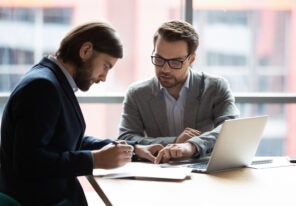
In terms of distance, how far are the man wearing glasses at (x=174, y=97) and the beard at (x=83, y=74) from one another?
678 millimetres

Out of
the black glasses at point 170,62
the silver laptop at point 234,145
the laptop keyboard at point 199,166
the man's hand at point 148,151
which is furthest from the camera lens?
the black glasses at point 170,62

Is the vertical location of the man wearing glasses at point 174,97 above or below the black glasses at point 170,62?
below

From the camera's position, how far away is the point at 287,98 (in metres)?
3.64

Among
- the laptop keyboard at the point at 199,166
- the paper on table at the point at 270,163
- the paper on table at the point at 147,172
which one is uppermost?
the paper on table at the point at 147,172

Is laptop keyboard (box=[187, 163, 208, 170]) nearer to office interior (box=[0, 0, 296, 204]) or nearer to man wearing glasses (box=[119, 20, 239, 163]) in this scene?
man wearing glasses (box=[119, 20, 239, 163])

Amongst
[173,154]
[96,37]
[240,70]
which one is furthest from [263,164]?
[240,70]

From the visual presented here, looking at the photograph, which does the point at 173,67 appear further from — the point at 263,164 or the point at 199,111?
the point at 263,164

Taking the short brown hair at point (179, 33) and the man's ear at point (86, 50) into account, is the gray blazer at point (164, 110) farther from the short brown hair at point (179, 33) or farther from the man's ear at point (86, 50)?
the man's ear at point (86, 50)

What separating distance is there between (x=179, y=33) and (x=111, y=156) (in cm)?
101

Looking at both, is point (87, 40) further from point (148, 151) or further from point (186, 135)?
point (186, 135)

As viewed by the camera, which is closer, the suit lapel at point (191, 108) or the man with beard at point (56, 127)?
the man with beard at point (56, 127)

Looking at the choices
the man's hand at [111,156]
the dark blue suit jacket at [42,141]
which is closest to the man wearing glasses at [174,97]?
the man's hand at [111,156]

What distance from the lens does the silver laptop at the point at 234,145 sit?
225 cm

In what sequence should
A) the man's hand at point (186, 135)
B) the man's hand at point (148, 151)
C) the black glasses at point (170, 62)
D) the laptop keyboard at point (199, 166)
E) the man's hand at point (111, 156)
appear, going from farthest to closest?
the black glasses at point (170, 62), the man's hand at point (186, 135), the man's hand at point (148, 151), the laptop keyboard at point (199, 166), the man's hand at point (111, 156)
